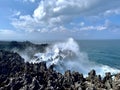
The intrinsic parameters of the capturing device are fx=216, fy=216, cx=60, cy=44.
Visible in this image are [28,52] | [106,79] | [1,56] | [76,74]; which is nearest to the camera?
[106,79]

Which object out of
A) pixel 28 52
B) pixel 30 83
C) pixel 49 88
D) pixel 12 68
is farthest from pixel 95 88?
pixel 28 52

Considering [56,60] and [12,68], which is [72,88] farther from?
[56,60]

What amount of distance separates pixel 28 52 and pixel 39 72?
55.8m

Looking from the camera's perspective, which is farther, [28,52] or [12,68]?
[28,52]

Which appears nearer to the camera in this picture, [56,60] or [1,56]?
[1,56]

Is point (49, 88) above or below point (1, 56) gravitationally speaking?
below

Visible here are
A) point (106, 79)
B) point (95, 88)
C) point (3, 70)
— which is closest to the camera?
point (95, 88)

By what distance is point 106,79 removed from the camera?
Result: 3650cm

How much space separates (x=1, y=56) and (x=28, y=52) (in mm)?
42099

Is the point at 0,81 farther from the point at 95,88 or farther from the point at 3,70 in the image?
the point at 95,88

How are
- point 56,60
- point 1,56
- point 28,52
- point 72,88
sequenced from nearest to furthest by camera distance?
point 72,88 → point 1,56 → point 56,60 → point 28,52

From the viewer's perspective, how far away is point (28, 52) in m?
95.0

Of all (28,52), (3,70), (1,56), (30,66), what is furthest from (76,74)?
(28,52)

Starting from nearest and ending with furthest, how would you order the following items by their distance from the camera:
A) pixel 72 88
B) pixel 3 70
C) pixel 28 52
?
pixel 72 88 → pixel 3 70 → pixel 28 52
